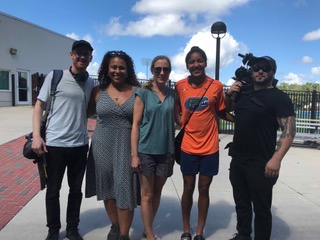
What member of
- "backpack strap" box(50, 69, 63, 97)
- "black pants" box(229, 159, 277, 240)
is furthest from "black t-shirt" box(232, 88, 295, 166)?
"backpack strap" box(50, 69, 63, 97)

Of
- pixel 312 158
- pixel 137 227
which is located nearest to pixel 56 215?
pixel 137 227

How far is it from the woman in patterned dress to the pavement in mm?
645

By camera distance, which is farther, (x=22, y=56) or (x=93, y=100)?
(x=22, y=56)

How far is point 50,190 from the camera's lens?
3.31 metres

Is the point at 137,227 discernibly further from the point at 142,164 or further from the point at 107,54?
the point at 107,54

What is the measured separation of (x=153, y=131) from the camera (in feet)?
10.0

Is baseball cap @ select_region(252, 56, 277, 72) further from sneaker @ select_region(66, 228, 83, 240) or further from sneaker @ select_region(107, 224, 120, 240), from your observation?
sneaker @ select_region(66, 228, 83, 240)

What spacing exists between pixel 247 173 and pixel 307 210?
203 cm

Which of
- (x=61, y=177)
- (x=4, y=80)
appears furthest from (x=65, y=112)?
(x=4, y=80)

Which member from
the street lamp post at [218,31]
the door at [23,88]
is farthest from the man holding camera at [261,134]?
the door at [23,88]

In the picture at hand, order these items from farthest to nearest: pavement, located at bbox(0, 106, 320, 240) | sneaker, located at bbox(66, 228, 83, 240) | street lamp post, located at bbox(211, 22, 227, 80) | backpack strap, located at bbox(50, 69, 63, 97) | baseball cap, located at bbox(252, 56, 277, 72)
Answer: street lamp post, located at bbox(211, 22, 227, 80), pavement, located at bbox(0, 106, 320, 240), sneaker, located at bbox(66, 228, 83, 240), backpack strap, located at bbox(50, 69, 63, 97), baseball cap, located at bbox(252, 56, 277, 72)

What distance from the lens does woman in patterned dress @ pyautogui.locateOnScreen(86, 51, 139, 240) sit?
10.2ft

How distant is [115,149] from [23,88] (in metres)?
20.4

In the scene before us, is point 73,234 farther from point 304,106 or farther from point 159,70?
point 304,106
